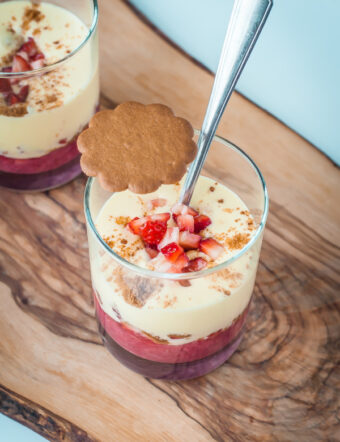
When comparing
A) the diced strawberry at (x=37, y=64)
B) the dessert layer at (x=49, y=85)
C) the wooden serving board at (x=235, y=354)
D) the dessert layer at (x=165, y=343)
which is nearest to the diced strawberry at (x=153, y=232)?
the dessert layer at (x=165, y=343)

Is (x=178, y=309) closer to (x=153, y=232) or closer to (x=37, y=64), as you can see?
(x=153, y=232)

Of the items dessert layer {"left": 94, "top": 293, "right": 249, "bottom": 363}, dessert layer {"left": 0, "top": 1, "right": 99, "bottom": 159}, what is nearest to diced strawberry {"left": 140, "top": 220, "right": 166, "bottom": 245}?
dessert layer {"left": 94, "top": 293, "right": 249, "bottom": 363}

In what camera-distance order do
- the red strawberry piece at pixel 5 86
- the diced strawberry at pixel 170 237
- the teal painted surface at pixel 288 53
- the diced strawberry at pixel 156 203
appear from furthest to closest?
the teal painted surface at pixel 288 53 → the red strawberry piece at pixel 5 86 → the diced strawberry at pixel 156 203 → the diced strawberry at pixel 170 237

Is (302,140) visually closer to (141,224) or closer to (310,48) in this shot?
(310,48)

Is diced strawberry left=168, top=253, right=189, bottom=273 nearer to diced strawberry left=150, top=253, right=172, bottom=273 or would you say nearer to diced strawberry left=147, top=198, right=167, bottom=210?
diced strawberry left=150, top=253, right=172, bottom=273

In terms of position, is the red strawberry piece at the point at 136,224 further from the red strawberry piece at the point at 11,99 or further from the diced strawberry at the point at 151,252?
the red strawberry piece at the point at 11,99

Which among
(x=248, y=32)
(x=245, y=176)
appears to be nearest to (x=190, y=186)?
(x=245, y=176)

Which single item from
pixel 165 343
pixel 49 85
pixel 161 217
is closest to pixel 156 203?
pixel 161 217
